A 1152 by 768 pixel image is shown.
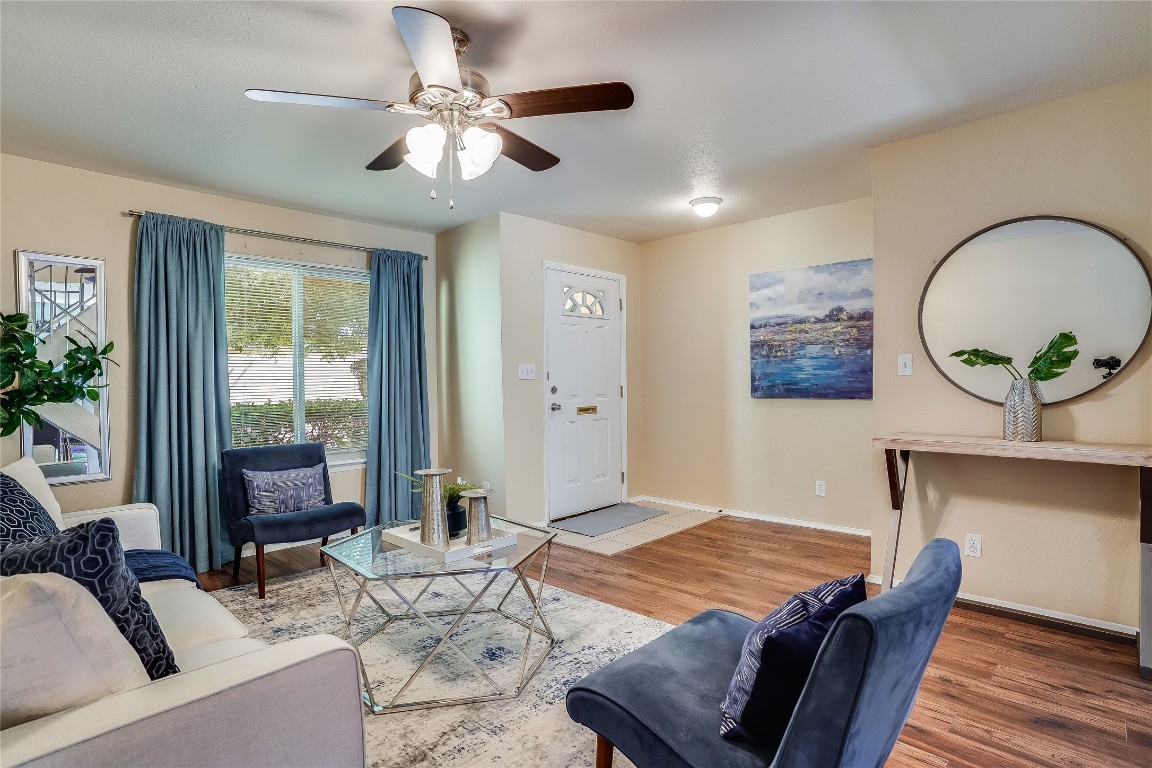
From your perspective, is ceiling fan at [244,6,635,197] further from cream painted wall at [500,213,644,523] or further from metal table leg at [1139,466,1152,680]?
metal table leg at [1139,466,1152,680]

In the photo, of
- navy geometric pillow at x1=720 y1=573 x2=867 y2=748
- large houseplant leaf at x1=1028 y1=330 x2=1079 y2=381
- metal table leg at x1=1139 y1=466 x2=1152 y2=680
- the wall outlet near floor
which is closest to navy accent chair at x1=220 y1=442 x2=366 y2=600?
navy geometric pillow at x1=720 y1=573 x2=867 y2=748

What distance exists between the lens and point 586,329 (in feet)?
17.3

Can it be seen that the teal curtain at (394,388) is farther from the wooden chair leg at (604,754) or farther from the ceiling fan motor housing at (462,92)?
the wooden chair leg at (604,754)

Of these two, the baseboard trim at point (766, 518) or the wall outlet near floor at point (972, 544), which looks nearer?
the wall outlet near floor at point (972, 544)

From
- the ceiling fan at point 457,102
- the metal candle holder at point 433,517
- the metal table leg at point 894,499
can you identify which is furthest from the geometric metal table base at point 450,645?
the metal table leg at point 894,499

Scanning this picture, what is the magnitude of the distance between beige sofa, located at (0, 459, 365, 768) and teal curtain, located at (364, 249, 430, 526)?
3.42 metres

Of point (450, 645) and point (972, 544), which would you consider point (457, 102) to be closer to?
point (450, 645)

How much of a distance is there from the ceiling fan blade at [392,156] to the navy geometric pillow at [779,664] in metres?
2.13

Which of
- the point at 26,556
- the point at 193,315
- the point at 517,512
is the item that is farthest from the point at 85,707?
the point at 517,512

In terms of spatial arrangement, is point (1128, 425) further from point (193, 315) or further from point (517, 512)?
point (193, 315)

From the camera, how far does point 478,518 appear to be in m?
2.50

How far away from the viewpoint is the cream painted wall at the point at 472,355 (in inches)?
181

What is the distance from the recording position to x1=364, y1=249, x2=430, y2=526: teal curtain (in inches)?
182

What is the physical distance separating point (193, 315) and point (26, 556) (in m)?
2.91
